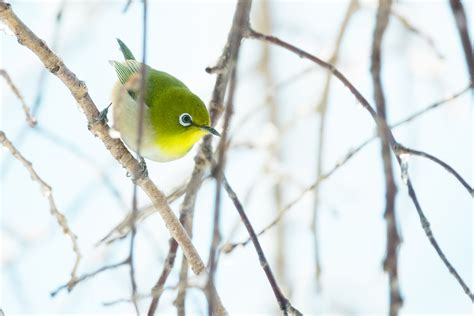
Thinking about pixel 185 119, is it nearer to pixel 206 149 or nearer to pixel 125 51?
pixel 206 149

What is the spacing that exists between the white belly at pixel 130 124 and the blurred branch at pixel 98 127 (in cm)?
99

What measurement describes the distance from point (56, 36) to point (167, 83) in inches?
60.1

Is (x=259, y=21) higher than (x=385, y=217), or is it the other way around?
(x=259, y=21)

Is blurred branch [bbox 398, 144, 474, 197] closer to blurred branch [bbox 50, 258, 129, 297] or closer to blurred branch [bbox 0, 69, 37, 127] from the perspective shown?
blurred branch [bbox 50, 258, 129, 297]

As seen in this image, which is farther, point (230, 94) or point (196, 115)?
point (196, 115)

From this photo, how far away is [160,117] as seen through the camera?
14.1 feet

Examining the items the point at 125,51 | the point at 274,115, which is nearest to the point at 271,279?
the point at 125,51

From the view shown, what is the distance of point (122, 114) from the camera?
4.04m

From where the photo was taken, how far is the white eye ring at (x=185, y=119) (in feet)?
13.5

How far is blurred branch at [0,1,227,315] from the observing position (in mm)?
2473

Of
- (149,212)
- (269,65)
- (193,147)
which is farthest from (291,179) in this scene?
(269,65)

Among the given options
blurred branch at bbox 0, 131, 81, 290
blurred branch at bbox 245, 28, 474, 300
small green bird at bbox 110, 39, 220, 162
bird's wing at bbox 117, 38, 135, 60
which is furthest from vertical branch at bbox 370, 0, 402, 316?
bird's wing at bbox 117, 38, 135, 60

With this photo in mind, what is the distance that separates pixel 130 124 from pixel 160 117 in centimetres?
36

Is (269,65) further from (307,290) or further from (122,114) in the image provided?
(122,114)
